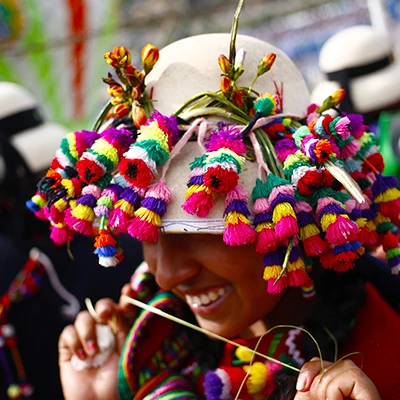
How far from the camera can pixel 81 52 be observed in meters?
7.33

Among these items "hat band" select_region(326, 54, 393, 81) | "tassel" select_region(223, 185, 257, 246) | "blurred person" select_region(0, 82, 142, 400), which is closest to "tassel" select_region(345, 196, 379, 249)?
"tassel" select_region(223, 185, 257, 246)

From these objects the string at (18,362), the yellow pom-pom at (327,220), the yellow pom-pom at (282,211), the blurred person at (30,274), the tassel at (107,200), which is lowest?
the string at (18,362)

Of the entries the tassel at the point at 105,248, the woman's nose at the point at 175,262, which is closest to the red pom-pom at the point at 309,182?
the woman's nose at the point at 175,262

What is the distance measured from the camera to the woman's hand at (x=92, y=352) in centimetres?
186

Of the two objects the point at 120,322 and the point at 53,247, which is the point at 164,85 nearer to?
the point at 120,322

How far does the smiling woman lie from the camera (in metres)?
1.44

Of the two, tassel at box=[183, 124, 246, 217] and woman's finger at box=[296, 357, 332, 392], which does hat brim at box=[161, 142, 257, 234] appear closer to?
tassel at box=[183, 124, 246, 217]

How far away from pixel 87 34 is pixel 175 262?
6085 millimetres

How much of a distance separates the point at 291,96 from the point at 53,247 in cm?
151

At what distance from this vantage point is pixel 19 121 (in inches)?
121

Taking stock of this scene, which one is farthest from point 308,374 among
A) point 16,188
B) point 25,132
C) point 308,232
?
point 25,132

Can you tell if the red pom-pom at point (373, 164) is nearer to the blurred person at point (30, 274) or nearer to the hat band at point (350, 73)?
the blurred person at point (30, 274)

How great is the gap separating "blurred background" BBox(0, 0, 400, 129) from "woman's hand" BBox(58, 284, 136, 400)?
4.78m

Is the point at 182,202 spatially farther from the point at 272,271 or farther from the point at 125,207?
the point at 272,271
